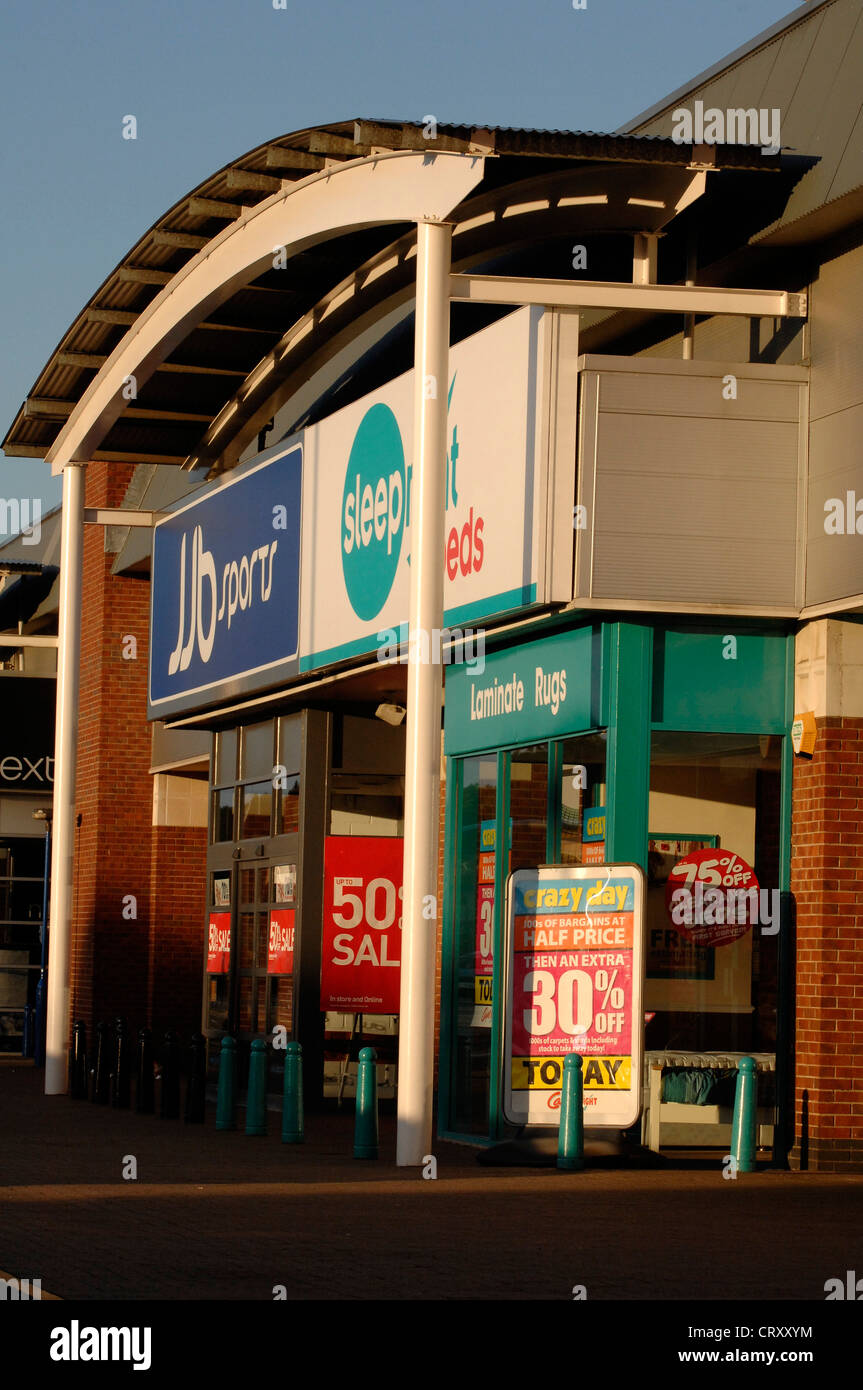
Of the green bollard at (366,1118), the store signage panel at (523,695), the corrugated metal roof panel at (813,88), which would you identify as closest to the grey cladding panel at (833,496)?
the corrugated metal roof panel at (813,88)

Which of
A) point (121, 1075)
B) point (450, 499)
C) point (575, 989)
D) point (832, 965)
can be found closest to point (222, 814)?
point (121, 1075)

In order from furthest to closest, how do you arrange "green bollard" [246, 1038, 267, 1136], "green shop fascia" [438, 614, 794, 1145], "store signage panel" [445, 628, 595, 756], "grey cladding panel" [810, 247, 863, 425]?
"green bollard" [246, 1038, 267, 1136] < "store signage panel" [445, 628, 595, 756] < "green shop fascia" [438, 614, 794, 1145] < "grey cladding panel" [810, 247, 863, 425]

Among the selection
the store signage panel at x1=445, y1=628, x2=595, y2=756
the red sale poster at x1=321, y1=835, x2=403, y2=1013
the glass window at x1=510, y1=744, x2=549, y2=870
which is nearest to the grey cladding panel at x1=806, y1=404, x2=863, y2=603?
the store signage panel at x1=445, y1=628, x2=595, y2=756

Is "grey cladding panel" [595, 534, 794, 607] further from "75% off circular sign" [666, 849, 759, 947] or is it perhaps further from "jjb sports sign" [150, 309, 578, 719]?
"75% off circular sign" [666, 849, 759, 947]

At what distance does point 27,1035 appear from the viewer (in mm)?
30156

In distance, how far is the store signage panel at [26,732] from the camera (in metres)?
31.8

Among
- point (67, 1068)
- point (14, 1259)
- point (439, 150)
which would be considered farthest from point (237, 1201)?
point (67, 1068)

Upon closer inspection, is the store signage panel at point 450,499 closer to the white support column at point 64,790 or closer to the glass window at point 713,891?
the glass window at point 713,891

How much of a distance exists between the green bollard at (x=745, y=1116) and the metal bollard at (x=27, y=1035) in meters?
17.7

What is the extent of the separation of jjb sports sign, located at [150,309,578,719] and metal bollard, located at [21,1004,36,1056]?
7.64 meters

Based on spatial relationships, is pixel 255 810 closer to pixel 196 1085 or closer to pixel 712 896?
pixel 196 1085

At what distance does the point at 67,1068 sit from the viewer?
22.3 metres

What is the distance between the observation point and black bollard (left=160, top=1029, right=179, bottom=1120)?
18.7 meters
